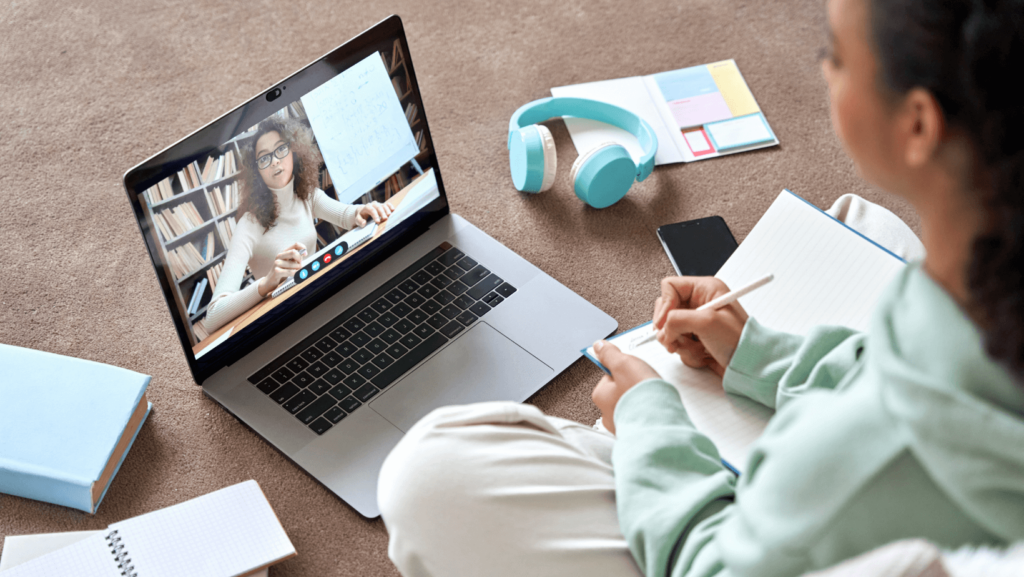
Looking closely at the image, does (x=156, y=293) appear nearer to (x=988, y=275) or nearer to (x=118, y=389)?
(x=118, y=389)

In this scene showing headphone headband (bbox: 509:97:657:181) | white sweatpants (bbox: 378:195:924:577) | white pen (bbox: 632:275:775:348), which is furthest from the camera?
headphone headband (bbox: 509:97:657:181)

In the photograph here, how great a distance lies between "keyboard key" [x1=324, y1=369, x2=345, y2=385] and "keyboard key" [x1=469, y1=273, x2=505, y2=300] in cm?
21

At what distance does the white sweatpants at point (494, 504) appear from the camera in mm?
722

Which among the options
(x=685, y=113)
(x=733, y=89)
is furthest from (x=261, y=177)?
(x=733, y=89)

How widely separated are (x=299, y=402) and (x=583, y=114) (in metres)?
0.76

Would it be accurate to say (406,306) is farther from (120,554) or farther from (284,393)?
(120,554)

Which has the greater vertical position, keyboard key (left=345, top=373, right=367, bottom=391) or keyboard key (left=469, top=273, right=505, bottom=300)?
keyboard key (left=345, top=373, right=367, bottom=391)

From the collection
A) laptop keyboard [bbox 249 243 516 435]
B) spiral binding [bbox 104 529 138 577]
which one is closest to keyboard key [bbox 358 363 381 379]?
laptop keyboard [bbox 249 243 516 435]

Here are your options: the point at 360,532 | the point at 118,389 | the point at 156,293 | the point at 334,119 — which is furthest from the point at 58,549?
the point at 334,119

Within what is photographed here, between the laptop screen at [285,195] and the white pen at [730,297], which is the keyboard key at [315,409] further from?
the white pen at [730,297]

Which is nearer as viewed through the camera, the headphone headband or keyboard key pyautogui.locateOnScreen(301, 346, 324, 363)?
keyboard key pyautogui.locateOnScreen(301, 346, 324, 363)

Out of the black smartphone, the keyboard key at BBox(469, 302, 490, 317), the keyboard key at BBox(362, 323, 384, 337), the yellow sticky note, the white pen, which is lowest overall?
the black smartphone

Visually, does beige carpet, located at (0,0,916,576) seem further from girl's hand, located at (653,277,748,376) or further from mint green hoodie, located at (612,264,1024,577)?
mint green hoodie, located at (612,264,1024,577)

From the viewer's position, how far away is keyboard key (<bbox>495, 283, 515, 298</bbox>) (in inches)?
46.1
